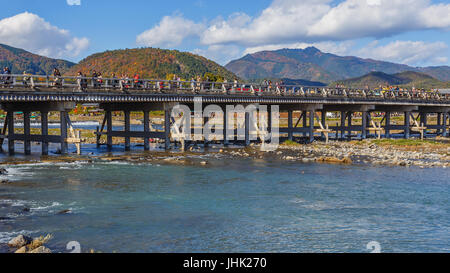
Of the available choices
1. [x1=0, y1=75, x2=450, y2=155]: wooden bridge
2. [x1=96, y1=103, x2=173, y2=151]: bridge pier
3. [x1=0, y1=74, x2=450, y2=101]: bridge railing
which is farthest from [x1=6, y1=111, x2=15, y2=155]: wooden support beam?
[x1=96, y1=103, x2=173, y2=151]: bridge pier

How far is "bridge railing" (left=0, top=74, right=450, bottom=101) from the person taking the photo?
3419cm

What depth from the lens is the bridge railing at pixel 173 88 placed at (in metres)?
34.2

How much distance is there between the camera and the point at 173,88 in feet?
147

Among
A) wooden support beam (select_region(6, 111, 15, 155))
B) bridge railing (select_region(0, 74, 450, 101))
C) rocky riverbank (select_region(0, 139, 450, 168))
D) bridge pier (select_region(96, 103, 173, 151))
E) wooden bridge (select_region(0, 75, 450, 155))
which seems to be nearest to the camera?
bridge railing (select_region(0, 74, 450, 101))

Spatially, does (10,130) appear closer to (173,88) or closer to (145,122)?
(145,122)

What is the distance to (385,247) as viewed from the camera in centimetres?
1582

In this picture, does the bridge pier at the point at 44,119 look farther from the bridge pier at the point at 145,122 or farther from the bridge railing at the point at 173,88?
the bridge pier at the point at 145,122

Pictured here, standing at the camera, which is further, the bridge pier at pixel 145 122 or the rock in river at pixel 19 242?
the bridge pier at pixel 145 122

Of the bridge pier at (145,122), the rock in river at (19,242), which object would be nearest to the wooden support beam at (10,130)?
the bridge pier at (145,122)

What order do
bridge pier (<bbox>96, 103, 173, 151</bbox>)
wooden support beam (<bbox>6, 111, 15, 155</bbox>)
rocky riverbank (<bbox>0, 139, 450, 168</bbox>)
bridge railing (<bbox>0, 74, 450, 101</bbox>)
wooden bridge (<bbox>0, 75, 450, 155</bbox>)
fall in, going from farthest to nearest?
1. bridge pier (<bbox>96, 103, 173, 151</bbox>)
2. wooden support beam (<bbox>6, 111, 15, 155</bbox>)
3. rocky riverbank (<bbox>0, 139, 450, 168</bbox>)
4. wooden bridge (<bbox>0, 75, 450, 155</bbox>)
5. bridge railing (<bbox>0, 74, 450, 101</bbox>)

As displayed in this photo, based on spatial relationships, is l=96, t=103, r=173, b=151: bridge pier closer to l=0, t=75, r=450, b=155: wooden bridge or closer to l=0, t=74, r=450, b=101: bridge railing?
l=0, t=75, r=450, b=155: wooden bridge

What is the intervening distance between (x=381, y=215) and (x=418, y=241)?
3.67 meters
